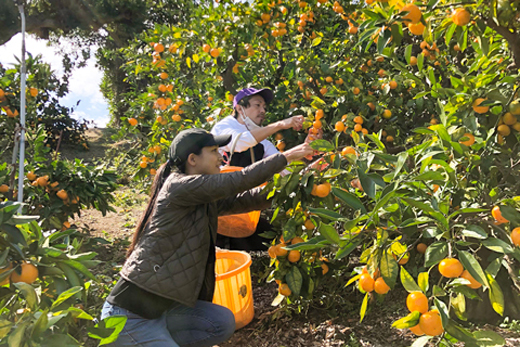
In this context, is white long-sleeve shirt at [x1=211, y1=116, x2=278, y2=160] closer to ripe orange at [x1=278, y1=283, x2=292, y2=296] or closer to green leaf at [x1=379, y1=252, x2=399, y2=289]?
ripe orange at [x1=278, y1=283, x2=292, y2=296]

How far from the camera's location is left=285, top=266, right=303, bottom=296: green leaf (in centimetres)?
195

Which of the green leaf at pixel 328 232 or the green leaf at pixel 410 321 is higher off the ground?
the green leaf at pixel 328 232

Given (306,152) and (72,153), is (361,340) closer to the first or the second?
(306,152)

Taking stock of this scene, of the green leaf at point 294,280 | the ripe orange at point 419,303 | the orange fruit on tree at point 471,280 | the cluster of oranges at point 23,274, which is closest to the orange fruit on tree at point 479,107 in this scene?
the orange fruit on tree at point 471,280

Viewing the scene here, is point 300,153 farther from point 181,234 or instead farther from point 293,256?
point 181,234

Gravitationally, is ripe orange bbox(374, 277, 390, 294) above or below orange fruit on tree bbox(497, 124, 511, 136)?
below

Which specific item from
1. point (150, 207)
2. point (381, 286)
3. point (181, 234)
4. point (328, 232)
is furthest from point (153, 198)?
point (381, 286)

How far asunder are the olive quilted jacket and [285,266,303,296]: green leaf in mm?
424

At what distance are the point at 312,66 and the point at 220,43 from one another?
0.73m

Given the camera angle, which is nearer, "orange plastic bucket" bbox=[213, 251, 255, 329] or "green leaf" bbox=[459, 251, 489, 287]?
"green leaf" bbox=[459, 251, 489, 287]

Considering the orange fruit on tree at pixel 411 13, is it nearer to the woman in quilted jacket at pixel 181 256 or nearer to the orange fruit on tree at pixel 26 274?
the woman in quilted jacket at pixel 181 256

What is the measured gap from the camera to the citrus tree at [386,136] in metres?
1.18

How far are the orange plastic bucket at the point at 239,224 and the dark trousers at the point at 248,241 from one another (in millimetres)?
211

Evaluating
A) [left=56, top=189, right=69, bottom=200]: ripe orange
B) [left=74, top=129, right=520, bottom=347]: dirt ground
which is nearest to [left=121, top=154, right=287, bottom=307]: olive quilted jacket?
[left=74, top=129, right=520, bottom=347]: dirt ground
